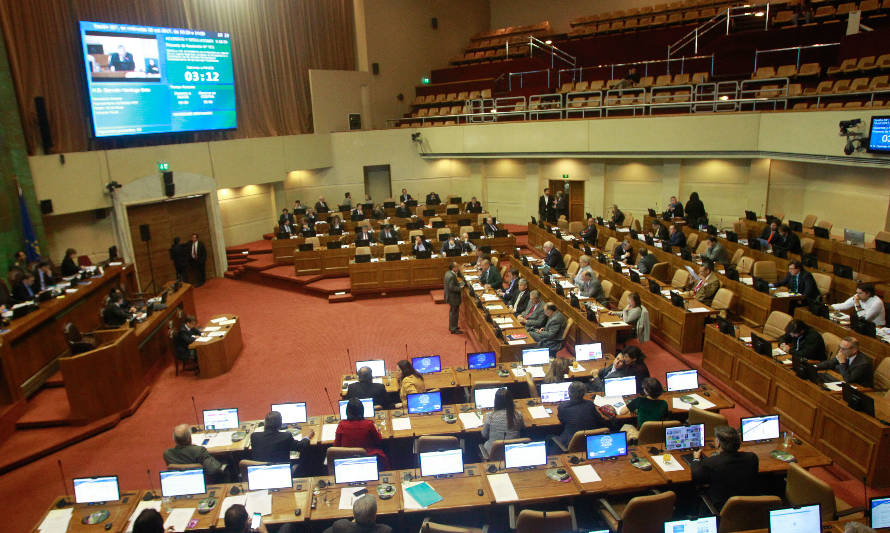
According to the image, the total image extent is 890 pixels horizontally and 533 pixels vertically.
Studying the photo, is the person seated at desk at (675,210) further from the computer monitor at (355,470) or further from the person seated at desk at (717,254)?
the computer monitor at (355,470)

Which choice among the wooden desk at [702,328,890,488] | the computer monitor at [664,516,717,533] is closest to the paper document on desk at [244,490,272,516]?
the computer monitor at [664,516,717,533]

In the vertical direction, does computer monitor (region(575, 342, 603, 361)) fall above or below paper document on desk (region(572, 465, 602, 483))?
above

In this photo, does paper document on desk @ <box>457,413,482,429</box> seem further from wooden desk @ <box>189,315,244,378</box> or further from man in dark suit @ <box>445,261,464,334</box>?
wooden desk @ <box>189,315,244,378</box>

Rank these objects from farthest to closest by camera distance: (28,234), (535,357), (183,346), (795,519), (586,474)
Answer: (28,234)
(183,346)
(535,357)
(586,474)
(795,519)

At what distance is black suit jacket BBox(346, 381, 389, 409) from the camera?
706cm

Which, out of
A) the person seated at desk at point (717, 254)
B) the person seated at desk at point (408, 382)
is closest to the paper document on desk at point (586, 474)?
the person seated at desk at point (408, 382)

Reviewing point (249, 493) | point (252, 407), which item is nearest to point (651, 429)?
point (249, 493)

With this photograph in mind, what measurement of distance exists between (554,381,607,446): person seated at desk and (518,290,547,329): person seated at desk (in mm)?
3528

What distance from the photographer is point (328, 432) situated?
6.66 meters

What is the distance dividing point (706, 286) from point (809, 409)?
3993mm

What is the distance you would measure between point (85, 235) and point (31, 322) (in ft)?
21.0

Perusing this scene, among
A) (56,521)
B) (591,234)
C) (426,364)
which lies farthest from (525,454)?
(591,234)

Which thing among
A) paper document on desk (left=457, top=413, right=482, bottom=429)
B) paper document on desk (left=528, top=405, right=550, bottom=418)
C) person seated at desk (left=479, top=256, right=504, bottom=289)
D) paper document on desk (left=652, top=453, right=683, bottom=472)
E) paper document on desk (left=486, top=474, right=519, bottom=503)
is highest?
person seated at desk (left=479, top=256, right=504, bottom=289)

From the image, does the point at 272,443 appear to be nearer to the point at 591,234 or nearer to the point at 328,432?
the point at 328,432
